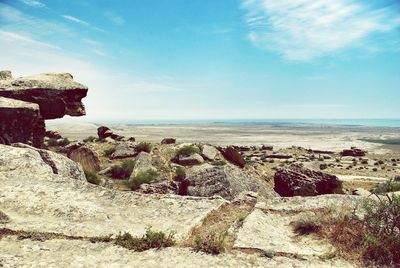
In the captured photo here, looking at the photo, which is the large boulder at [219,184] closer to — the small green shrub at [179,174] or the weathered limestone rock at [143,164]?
the small green shrub at [179,174]

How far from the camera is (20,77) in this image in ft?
66.8

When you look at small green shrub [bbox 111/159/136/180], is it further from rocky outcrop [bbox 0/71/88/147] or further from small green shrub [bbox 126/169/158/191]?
rocky outcrop [bbox 0/71/88/147]

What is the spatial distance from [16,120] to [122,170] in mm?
8249

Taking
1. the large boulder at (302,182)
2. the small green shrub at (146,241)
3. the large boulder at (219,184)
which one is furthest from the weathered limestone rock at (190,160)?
the small green shrub at (146,241)

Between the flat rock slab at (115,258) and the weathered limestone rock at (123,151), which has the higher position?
the flat rock slab at (115,258)

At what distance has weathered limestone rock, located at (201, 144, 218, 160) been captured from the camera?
27.3 m

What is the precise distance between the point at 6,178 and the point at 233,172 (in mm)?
10814

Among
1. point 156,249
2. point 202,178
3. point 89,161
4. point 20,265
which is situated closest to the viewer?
point 20,265

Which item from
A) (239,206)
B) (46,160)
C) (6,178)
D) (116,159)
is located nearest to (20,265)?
(6,178)

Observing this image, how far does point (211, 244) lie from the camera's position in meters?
7.23

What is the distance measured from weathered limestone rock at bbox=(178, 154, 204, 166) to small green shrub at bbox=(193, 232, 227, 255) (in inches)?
727

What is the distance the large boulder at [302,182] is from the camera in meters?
20.2

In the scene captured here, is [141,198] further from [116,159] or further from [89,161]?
[116,159]

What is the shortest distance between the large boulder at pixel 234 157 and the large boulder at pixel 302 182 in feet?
20.8
